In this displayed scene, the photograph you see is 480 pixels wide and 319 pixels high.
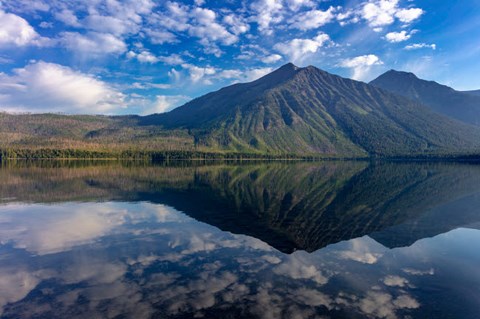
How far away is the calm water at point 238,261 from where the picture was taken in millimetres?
21281

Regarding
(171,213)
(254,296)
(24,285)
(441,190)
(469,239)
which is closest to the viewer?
(254,296)

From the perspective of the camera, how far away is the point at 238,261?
3023cm

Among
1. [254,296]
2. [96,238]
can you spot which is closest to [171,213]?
[96,238]

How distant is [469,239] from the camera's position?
3984 cm

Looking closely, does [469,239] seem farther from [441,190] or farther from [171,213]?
[441,190]

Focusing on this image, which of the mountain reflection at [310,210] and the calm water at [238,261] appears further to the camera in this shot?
the mountain reflection at [310,210]

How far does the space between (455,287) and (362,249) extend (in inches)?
411

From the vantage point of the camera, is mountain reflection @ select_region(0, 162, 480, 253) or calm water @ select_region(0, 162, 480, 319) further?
mountain reflection @ select_region(0, 162, 480, 253)

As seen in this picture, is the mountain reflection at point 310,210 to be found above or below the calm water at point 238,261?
below

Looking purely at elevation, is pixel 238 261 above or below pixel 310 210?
above

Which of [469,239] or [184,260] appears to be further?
[469,239]

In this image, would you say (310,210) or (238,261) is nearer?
(238,261)

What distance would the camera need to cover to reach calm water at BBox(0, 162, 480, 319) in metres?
21.3

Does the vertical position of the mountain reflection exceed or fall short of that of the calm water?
it falls short
